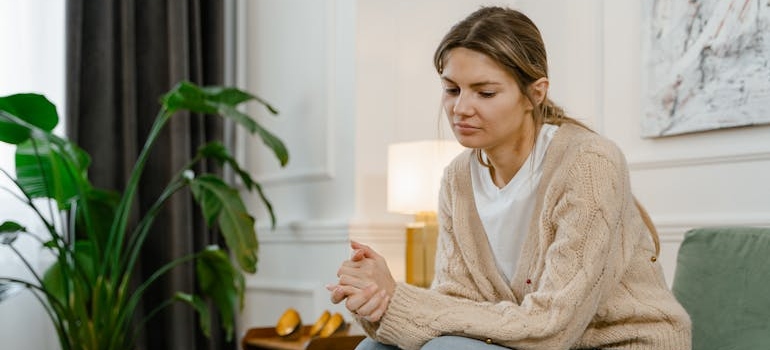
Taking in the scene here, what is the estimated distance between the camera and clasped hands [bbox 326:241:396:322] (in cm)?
147

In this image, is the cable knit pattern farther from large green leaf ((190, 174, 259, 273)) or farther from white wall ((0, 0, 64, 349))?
white wall ((0, 0, 64, 349))

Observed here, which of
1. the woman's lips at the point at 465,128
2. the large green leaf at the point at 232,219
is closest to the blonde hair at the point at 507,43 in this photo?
the woman's lips at the point at 465,128

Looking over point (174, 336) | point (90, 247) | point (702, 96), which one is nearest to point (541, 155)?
point (702, 96)

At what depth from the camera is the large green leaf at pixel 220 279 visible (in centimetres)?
295

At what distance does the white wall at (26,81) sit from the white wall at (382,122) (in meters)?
0.83

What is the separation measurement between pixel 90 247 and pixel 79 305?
8.6 inches

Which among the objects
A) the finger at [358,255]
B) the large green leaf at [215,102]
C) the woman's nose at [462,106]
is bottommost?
the finger at [358,255]

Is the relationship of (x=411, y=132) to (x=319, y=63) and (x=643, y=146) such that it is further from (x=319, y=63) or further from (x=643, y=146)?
(x=643, y=146)

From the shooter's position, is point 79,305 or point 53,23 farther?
point 53,23

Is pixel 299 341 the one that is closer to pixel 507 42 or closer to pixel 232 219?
pixel 232 219

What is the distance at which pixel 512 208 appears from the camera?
1.59 m

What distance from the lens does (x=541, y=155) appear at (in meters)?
1.58

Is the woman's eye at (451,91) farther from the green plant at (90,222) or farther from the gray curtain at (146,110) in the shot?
the gray curtain at (146,110)

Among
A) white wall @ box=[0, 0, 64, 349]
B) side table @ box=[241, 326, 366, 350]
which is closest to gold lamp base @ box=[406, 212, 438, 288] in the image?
side table @ box=[241, 326, 366, 350]
